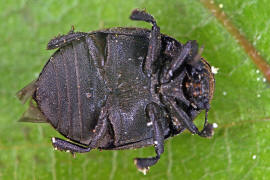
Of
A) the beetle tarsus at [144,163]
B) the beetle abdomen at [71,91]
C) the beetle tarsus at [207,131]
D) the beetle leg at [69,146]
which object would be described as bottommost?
the beetle tarsus at [144,163]

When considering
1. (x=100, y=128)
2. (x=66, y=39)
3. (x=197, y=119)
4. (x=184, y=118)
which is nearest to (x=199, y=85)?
(x=184, y=118)

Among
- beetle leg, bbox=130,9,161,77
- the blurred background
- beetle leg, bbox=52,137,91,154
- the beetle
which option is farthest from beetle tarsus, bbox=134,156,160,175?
beetle leg, bbox=130,9,161,77

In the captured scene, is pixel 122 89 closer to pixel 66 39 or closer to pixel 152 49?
pixel 152 49

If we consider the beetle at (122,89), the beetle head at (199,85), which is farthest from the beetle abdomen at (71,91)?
the beetle head at (199,85)

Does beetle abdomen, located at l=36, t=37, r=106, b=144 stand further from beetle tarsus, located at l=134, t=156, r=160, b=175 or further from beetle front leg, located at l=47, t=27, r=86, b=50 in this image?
beetle tarsus, located at l=134, t=156, r=160, b=175

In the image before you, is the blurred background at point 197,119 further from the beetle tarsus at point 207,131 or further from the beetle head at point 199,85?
the beetle head at point 199,85

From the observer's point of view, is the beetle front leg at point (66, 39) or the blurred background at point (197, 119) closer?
the beetle front leg at point (66, 39)

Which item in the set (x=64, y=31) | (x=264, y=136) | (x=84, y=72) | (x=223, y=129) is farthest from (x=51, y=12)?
(x=264, y=136)
